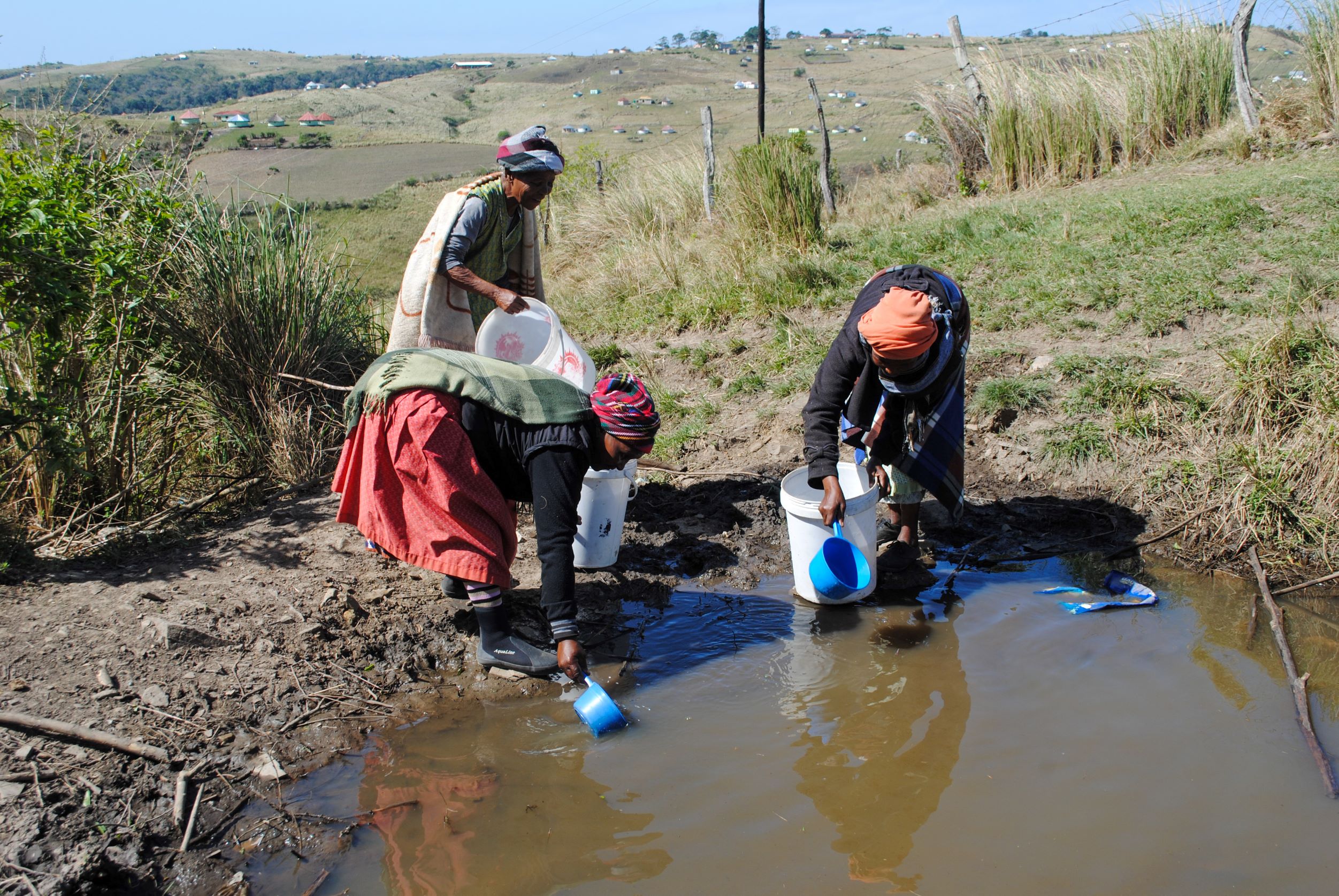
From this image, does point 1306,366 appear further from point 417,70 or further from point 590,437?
point 417,70

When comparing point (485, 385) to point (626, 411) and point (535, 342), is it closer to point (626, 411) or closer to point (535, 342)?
point (626, 411)

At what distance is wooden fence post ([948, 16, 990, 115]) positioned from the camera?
36.6 ft

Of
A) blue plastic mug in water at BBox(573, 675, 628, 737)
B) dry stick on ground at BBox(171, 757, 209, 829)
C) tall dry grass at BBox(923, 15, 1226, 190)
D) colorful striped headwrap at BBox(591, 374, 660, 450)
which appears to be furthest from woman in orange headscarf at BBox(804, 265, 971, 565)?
tall dry grass at BBox(923, 15, 1226, 190)

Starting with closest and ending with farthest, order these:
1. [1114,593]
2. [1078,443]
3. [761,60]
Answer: [1114,593], [1078,443], [761,60]

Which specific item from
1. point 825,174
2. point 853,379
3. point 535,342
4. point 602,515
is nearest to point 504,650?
point 602,515

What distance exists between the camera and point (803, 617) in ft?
13.3

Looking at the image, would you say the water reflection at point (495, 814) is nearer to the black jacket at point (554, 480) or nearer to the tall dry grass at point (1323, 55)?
the black jacket at point (554, 480)

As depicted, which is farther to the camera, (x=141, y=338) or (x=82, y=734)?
(x=141, y=338)

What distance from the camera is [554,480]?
311cm

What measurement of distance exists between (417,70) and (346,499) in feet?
289

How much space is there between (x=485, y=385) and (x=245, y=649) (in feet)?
4.47

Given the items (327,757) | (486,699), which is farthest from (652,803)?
(327,757)

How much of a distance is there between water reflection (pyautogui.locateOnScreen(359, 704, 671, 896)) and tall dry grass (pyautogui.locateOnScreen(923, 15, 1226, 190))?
908cm

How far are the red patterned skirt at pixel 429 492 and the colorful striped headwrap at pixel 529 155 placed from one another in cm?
148
